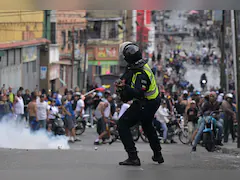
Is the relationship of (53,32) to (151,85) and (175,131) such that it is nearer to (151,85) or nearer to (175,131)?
(175,131)

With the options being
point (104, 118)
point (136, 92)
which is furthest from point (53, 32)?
point (136, 92)

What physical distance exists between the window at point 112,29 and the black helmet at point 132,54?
57.3m

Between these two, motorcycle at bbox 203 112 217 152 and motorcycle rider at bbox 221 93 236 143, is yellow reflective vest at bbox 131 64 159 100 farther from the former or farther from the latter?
motorcycle rider at bbox 221 93 236 143

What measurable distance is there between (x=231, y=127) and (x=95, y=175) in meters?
14.4

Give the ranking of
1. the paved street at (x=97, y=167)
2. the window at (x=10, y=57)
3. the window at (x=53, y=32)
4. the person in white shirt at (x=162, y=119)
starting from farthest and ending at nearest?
the window at (x=53, y=32) < the window at (x=10, y=57) < the person in white shirt at (x=162, y=119) < the paved street at (x=97, y=167)

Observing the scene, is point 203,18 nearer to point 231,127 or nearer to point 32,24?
point 32,24

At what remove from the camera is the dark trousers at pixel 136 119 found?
10398mm

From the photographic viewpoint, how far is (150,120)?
34.5 feet

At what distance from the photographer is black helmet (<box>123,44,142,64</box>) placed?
33.7ft

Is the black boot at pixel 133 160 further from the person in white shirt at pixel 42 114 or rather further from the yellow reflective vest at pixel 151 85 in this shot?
the person in white shirt at pixel 42 114

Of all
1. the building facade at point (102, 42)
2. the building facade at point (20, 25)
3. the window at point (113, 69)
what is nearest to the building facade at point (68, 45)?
the building facade at point (20, 25)

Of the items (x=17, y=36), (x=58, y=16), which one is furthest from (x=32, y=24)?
(x=58, y=16)

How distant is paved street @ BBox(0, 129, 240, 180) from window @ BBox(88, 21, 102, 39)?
5420 cm

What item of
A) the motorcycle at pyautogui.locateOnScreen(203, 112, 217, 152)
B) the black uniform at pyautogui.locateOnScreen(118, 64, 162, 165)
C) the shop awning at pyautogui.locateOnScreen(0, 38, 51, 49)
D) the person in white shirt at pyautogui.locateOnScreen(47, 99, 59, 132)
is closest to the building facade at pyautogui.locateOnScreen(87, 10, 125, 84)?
the shop awning at pyautogui.locateOnScreen(0, 38, 51, 49)
